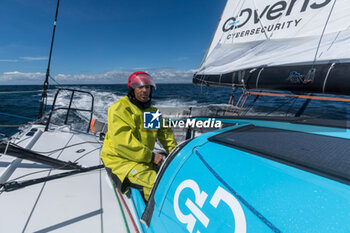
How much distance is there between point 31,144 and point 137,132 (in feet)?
8.27

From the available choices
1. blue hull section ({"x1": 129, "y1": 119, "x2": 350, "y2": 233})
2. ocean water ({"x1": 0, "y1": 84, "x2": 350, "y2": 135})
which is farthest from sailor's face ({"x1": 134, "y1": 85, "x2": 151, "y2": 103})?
ocean water ({"x1": 0, "y1": 84, "x2": 350, "y2": 135})

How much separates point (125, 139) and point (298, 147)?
1.16 meters

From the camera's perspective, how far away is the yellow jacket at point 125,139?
1479mm

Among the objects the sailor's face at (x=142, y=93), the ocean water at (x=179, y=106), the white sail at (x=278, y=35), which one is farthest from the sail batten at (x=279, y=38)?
the sailor's face at (x=142, y=93)

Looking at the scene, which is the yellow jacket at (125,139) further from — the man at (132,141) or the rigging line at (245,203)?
the rigging line at (245,203)

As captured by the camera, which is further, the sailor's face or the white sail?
the white sail

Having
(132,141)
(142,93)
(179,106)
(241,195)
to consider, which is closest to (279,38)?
(142,93)

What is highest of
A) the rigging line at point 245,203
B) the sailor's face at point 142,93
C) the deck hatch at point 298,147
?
the sailor's face at point 142,93

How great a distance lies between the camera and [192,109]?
684 cm

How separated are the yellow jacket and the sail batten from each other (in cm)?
140

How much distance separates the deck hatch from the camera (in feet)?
2.21

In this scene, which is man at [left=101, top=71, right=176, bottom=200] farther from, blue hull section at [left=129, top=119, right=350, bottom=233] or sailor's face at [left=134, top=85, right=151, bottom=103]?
blue hull section at [left=129, top=119, right=350, bottom=233]

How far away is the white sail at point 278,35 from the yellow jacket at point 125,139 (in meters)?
1.47

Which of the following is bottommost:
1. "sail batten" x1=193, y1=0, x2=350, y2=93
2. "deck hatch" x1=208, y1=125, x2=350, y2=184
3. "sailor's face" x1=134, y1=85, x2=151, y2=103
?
"deck hatch" x1=208, y1=125, x2=350, y2=184
